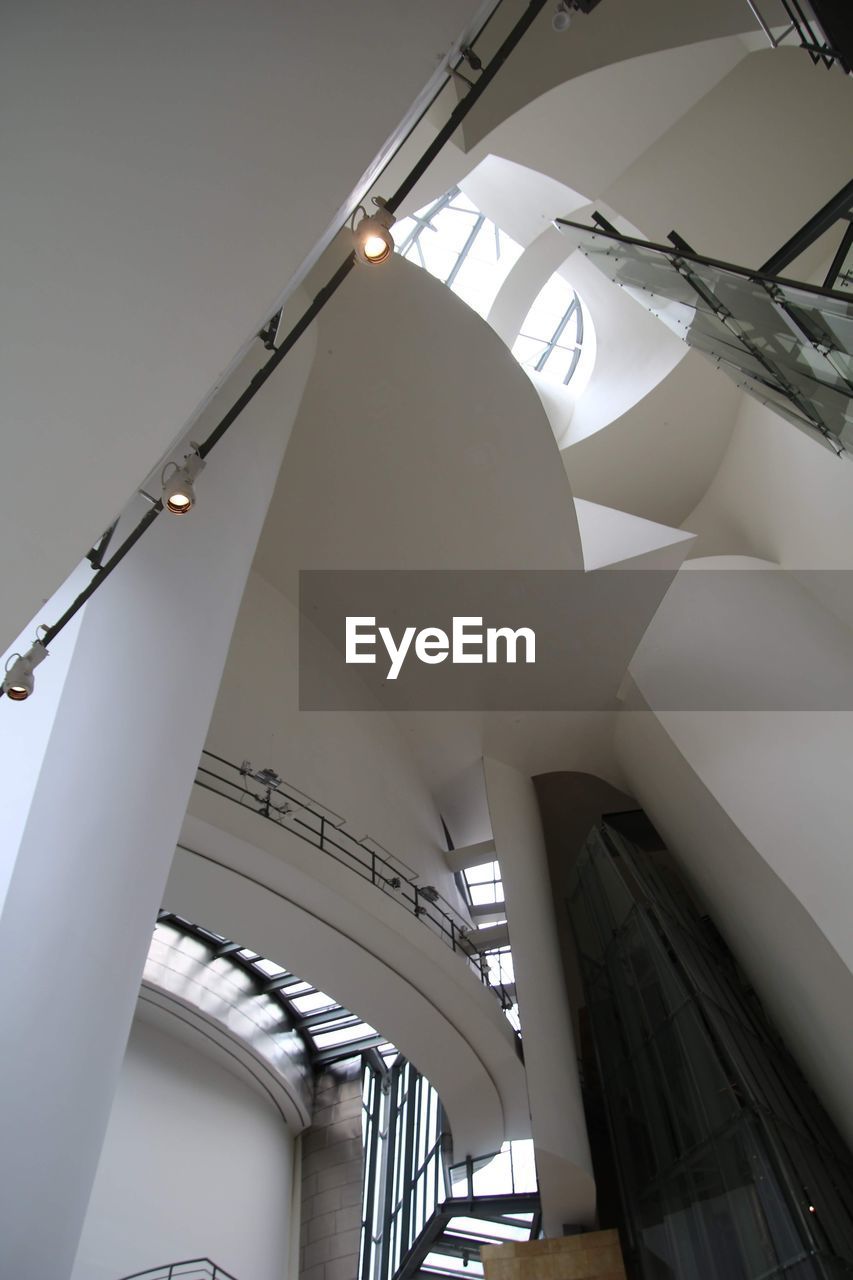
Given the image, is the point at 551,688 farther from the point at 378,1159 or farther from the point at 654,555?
the point at 378,1159

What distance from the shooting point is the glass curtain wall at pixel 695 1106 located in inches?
316

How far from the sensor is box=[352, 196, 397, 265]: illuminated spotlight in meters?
2.83

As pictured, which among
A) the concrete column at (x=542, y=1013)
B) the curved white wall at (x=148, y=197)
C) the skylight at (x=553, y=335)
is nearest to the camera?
the curved white wall at (x=148, y=197)

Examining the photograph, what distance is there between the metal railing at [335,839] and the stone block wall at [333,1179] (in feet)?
19.9

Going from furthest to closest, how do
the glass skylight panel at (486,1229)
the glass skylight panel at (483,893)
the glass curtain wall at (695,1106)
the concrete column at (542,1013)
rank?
the glass skylight panel at (483,893) < the glass skylight panel at (486,1229) < the concrete column at (542,1013) < the glass curtain wall at (695,1106)

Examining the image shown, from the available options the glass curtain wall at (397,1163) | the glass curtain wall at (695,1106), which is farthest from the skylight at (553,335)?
the glass curtain wall at (397,1163)

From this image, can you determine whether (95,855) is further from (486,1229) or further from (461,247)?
(461,247)

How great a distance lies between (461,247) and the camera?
57.4 ft

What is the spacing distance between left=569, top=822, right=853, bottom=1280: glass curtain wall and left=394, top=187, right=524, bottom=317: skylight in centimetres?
1149

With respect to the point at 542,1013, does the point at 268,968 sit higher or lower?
higher

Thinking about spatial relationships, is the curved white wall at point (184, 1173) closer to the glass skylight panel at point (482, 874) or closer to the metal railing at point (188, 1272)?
the metal railing at point (188, 1272)

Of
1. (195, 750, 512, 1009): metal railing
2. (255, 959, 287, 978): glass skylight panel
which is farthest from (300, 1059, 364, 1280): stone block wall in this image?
(195, 750, 512, 1009): metal railing

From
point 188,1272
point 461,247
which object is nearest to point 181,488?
point 188,1272

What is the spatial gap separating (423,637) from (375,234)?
389 inches
